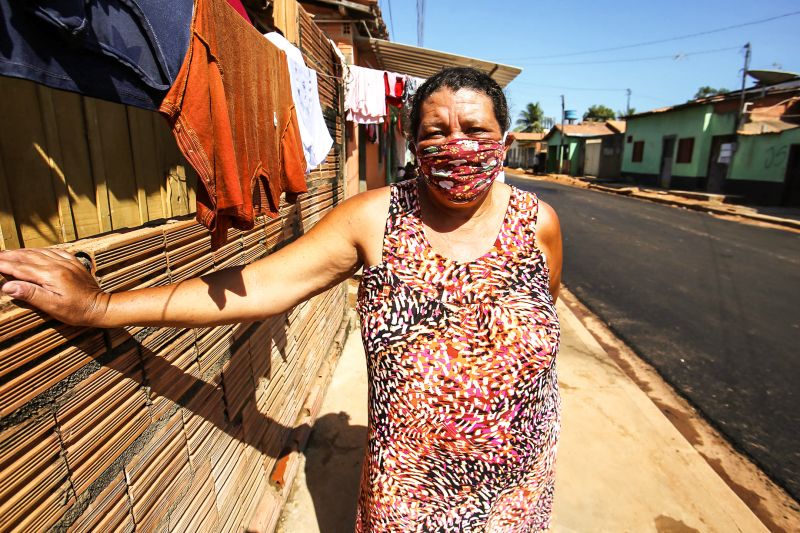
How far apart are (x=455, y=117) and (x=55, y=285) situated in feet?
3.60

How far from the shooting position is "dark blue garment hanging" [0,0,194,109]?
0.82 meters

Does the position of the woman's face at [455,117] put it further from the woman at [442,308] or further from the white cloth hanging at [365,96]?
the white cloth hanging at [365,96]

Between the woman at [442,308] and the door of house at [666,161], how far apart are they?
27.0m

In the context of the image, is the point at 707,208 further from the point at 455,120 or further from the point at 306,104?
the point at 455,120

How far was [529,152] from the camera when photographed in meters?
48.1

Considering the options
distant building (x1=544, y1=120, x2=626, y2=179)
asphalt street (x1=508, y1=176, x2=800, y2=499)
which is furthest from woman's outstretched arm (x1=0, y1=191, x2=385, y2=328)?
distant building (x1=544, y1=120, x2=626, y2=179)

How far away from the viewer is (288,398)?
2.80m

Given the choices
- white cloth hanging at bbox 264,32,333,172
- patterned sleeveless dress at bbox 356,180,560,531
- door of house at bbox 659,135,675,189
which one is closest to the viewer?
patterned sleeveless dress at bbox 356,180,560,531

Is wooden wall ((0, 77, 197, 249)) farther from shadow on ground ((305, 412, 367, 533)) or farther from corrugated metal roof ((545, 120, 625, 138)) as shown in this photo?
corrugated metal roof ((545, 120, 625, 138))

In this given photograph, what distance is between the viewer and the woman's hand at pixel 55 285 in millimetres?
869

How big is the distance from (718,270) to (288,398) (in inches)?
312

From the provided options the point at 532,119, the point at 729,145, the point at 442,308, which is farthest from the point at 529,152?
the point at 442,308

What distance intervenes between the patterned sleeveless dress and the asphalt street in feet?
8.96

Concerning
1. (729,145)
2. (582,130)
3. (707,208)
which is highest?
(582,130)
